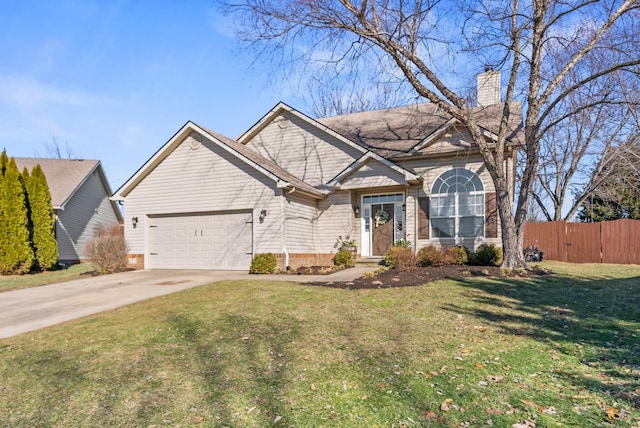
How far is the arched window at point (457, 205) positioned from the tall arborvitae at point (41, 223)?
1661 cm

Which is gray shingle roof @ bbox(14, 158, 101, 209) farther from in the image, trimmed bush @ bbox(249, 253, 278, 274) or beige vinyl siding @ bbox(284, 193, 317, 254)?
beige vinyl siding @ bbox(284, 193, 317, 254)

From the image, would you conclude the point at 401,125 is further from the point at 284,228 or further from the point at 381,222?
the point at 284,228

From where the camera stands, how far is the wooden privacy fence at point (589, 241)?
1738 cm

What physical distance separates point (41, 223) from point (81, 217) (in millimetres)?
6436

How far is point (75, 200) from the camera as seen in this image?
24359 mm

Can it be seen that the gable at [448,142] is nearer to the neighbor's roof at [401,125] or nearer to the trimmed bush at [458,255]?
the neighbor's roof at [401,125]

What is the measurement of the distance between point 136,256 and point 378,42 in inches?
472

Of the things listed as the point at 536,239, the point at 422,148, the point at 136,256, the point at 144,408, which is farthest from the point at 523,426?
the point at 536,239

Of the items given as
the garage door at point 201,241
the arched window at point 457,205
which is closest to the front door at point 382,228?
the arched window at point 457,205

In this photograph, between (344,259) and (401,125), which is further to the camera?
(401,125)

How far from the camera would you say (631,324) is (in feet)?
21.3

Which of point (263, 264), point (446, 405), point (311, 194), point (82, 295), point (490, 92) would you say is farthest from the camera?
point (490, 92)

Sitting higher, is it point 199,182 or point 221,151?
point 221,151

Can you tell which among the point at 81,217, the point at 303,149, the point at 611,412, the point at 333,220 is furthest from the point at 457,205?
the point at 81,217
